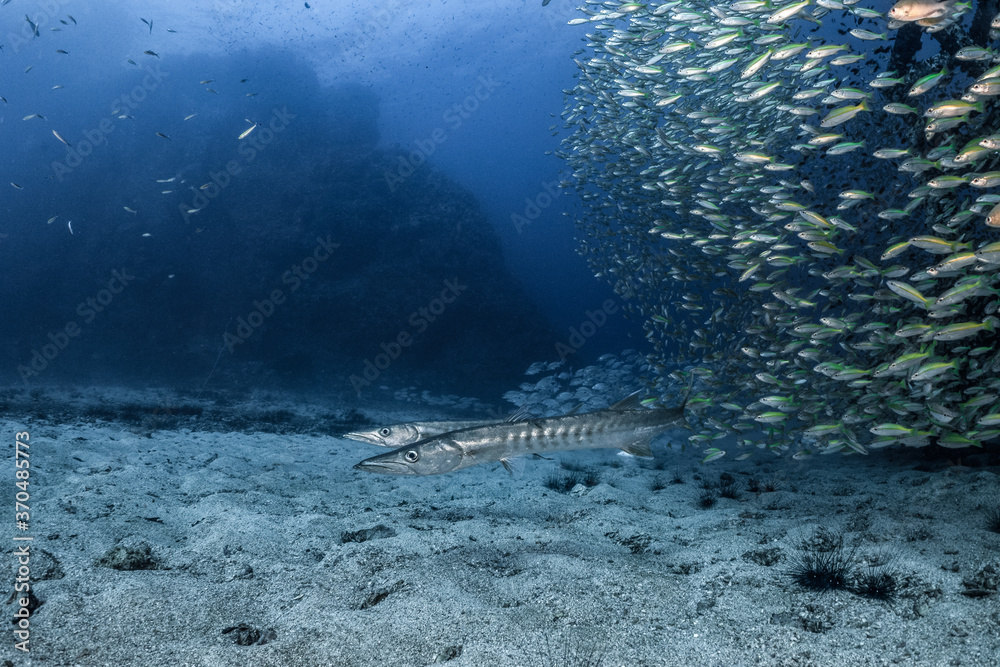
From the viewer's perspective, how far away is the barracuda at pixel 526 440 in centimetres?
308

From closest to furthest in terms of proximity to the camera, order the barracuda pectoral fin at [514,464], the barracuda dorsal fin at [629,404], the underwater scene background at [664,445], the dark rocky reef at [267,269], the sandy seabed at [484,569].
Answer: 1. the sandy seabed at [484,569]
2. the underwater scene background at [664,445]
3. the barracuda pectoral fin at [514,464]
4. the barracuda dorsal fin at [629,404]
5. the dark rocky reef at [267,269]

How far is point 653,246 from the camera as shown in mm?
10742

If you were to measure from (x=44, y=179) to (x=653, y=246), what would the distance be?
118 feet

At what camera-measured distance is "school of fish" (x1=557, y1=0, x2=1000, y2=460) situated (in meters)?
3.94

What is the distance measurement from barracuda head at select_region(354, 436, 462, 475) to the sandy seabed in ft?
2.05

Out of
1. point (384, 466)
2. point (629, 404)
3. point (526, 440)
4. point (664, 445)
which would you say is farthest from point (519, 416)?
point (664, 445)

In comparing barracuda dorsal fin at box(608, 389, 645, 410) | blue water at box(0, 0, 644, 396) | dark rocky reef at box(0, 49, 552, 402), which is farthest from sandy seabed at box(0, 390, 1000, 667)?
dark rocky reef at box(0, 49, 552, 402)

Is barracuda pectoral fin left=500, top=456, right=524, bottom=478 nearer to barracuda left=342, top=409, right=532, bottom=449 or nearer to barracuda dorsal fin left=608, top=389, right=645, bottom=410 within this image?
barracuda left=342, top=409, right=532, bottom=449

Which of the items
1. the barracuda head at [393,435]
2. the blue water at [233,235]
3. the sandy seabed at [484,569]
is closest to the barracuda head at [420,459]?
the sandy seabed at [484,569]

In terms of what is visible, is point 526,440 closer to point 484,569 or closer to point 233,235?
point 484,569

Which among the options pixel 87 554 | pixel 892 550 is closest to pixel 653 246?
pixel 892 550

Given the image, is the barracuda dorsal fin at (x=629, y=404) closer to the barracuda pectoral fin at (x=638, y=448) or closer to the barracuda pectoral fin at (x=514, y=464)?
the barracuda pectoral fin at (x=638, y=448)

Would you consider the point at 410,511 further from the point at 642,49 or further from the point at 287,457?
the point at 642,49

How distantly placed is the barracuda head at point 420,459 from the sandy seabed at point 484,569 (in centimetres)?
62
